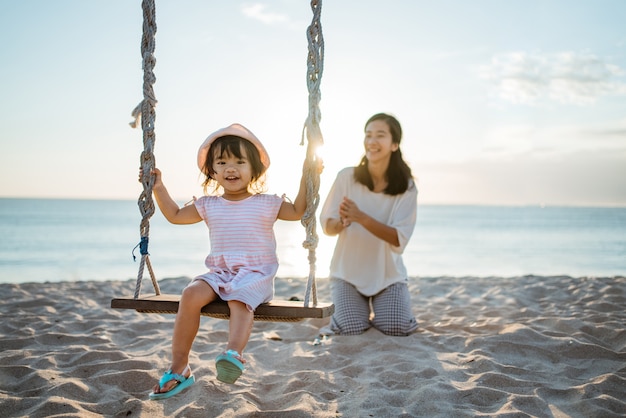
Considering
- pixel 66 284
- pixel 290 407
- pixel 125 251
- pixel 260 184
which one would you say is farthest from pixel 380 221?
pixel 125 251

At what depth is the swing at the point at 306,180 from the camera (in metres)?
2.66

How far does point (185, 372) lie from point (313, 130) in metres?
1.29

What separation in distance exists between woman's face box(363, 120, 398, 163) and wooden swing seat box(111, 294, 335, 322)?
72.8 inches

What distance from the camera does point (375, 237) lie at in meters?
4.53

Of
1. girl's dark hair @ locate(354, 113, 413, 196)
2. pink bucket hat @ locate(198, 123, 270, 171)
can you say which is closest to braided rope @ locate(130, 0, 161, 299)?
pink bucket hat @ locate(198, 123, 270, 171)

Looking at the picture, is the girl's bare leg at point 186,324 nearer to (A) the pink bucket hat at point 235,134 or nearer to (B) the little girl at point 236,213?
(B) the little girl at point 236,213

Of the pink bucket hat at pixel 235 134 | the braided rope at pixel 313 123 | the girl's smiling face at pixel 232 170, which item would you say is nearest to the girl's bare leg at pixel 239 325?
the braided rope at pixel 313 123

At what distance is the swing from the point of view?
105 inches

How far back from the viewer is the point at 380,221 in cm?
449

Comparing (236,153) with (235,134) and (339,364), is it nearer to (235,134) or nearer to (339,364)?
(235,134)

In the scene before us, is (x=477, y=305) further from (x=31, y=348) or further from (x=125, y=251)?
(x=125, y=251)

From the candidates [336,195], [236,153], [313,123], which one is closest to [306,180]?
[313,123]

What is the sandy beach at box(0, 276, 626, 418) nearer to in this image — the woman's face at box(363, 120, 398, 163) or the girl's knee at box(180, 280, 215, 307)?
the girl's knee at box(180, 280, 215, 307)

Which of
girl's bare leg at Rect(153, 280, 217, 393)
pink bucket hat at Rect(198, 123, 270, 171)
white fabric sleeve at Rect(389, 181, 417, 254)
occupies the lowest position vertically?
girl's bare leg at Rect(153, 280, 217, 393)
